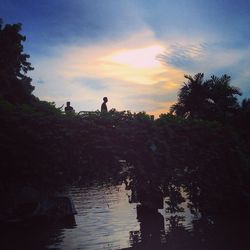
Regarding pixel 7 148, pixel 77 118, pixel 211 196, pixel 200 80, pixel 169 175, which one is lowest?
pixel 211 196

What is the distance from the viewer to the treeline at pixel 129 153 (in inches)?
410

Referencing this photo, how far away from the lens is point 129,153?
37.2 ft

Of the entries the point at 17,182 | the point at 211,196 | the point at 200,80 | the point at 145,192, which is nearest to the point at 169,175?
the point at 145,192

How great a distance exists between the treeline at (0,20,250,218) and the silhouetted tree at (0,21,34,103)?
15852mm

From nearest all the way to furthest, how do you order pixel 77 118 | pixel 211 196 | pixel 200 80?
pixel 77 118
pixel 211 196
pixel 200 80

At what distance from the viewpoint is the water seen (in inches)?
431

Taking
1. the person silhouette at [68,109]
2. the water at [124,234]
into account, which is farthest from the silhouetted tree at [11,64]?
the water at [124,234]

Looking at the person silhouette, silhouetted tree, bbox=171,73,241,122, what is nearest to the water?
the person silhouette

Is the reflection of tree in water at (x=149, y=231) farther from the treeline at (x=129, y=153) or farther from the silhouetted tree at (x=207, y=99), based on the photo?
the silhouetted tree at (x=207, y=99)

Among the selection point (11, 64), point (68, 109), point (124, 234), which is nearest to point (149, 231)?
point (124, 234)

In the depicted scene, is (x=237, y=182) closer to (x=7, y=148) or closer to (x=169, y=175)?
(x=169, y=175)

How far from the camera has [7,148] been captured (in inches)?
396

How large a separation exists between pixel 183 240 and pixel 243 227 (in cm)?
264

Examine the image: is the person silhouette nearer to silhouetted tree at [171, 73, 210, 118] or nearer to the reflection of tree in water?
the reflection of tree in water
